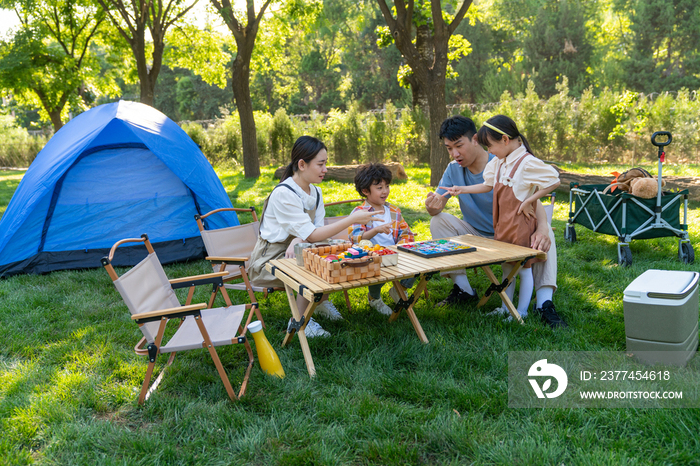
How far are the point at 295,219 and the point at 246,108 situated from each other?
31.2 ft

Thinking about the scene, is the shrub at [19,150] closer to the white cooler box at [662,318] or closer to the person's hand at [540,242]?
the person's hand at [540,242]

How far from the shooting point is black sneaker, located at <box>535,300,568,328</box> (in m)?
3.42

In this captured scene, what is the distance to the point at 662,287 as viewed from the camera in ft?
8.65

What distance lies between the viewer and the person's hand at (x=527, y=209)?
332 centimetres

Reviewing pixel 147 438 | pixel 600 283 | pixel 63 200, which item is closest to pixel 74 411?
pixel 147 438

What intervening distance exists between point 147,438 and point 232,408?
1.48ft

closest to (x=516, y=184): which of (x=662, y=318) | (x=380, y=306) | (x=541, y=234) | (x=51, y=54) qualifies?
(x=541, y=234)

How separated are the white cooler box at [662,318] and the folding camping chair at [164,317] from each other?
7.42ft

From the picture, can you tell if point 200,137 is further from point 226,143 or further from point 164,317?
point 164,317

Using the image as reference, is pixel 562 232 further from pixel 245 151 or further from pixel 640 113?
pixel 245 151

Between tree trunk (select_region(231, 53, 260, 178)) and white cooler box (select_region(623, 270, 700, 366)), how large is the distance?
10.5 m

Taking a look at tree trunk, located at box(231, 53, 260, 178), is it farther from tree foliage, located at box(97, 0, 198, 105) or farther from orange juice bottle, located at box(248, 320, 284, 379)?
orange juice bottle, located at box(248, 320, 284, 379)

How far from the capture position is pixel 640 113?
39.4ft

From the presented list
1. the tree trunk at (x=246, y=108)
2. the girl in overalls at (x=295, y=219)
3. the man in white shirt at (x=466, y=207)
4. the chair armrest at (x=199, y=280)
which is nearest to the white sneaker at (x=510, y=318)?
the man in white shirt at (x=466, y=207)
